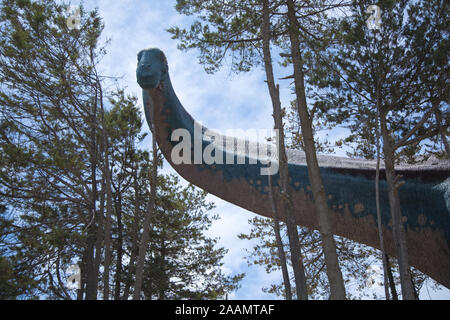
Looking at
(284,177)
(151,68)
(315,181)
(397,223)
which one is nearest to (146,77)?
(151,68)

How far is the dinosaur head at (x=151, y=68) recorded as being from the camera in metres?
7.63

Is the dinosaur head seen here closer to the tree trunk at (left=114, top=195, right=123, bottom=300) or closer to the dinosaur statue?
the dinosaur statue

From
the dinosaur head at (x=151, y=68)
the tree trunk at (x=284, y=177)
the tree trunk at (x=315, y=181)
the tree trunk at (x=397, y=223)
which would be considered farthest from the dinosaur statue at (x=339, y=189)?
the tree trunk at (x=315, y=181)

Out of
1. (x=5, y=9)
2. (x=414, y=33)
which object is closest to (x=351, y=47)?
(x=414, y=33)

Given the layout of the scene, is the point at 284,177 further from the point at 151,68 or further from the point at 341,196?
the point at 151,68

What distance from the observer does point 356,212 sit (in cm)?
795

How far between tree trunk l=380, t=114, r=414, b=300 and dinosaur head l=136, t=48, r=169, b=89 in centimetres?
379

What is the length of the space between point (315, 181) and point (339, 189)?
182cm

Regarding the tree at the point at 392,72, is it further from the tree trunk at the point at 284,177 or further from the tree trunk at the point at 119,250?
the tree trunk at the point at 119,250

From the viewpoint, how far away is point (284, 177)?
6594mm

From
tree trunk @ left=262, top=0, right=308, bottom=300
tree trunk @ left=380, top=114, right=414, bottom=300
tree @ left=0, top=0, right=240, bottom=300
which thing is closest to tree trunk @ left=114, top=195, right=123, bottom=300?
tree @ left=0, top=0, right=240, bottom=300

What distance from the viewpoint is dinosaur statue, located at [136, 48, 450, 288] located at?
786 cm

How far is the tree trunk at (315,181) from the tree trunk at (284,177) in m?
0.32
